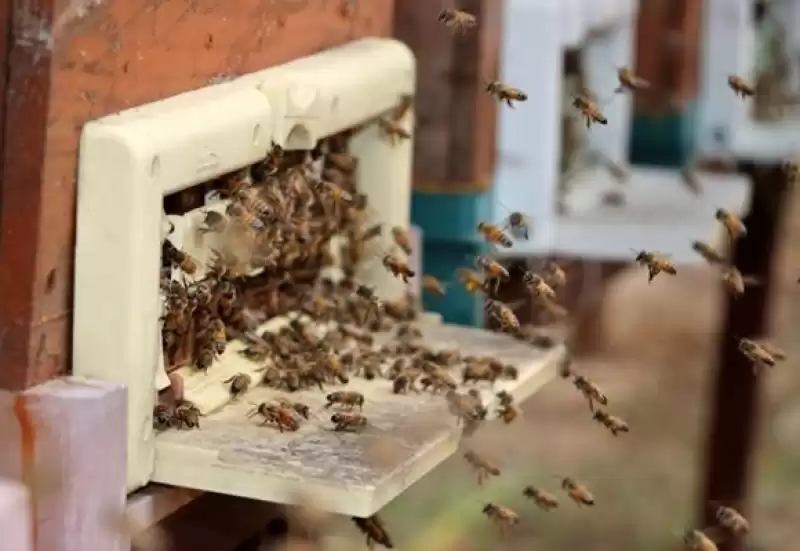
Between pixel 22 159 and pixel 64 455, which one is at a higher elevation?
pixel 22 159

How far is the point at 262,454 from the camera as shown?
1.40m

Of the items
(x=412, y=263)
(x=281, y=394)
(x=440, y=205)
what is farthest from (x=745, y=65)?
(x=281, y=394)

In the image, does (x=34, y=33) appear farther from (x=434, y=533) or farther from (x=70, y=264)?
(x=434, y=533)

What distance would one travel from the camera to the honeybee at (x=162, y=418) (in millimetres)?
1442

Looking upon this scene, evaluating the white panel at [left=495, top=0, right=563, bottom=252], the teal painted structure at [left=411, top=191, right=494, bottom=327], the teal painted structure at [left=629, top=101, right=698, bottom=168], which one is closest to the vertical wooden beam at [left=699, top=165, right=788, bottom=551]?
the teal painted structure at [left=629, top=101, right=698, bottom=168]

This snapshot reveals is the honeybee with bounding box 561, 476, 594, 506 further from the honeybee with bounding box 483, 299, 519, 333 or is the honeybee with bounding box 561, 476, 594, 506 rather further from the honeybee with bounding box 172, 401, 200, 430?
the honeybee with bounding box 172, 401, 200, 430

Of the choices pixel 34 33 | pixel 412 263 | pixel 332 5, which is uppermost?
pixel 332 5

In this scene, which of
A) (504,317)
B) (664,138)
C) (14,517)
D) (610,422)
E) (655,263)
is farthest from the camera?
(664,138)

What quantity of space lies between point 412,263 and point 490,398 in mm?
530

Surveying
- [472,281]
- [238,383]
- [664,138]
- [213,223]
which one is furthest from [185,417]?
[664,138]

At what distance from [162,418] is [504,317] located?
0.61m

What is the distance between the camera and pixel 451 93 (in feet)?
8.89

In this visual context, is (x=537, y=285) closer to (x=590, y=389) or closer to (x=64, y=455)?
(x=590, y=389)

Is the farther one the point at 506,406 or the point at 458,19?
the point at 458,19
